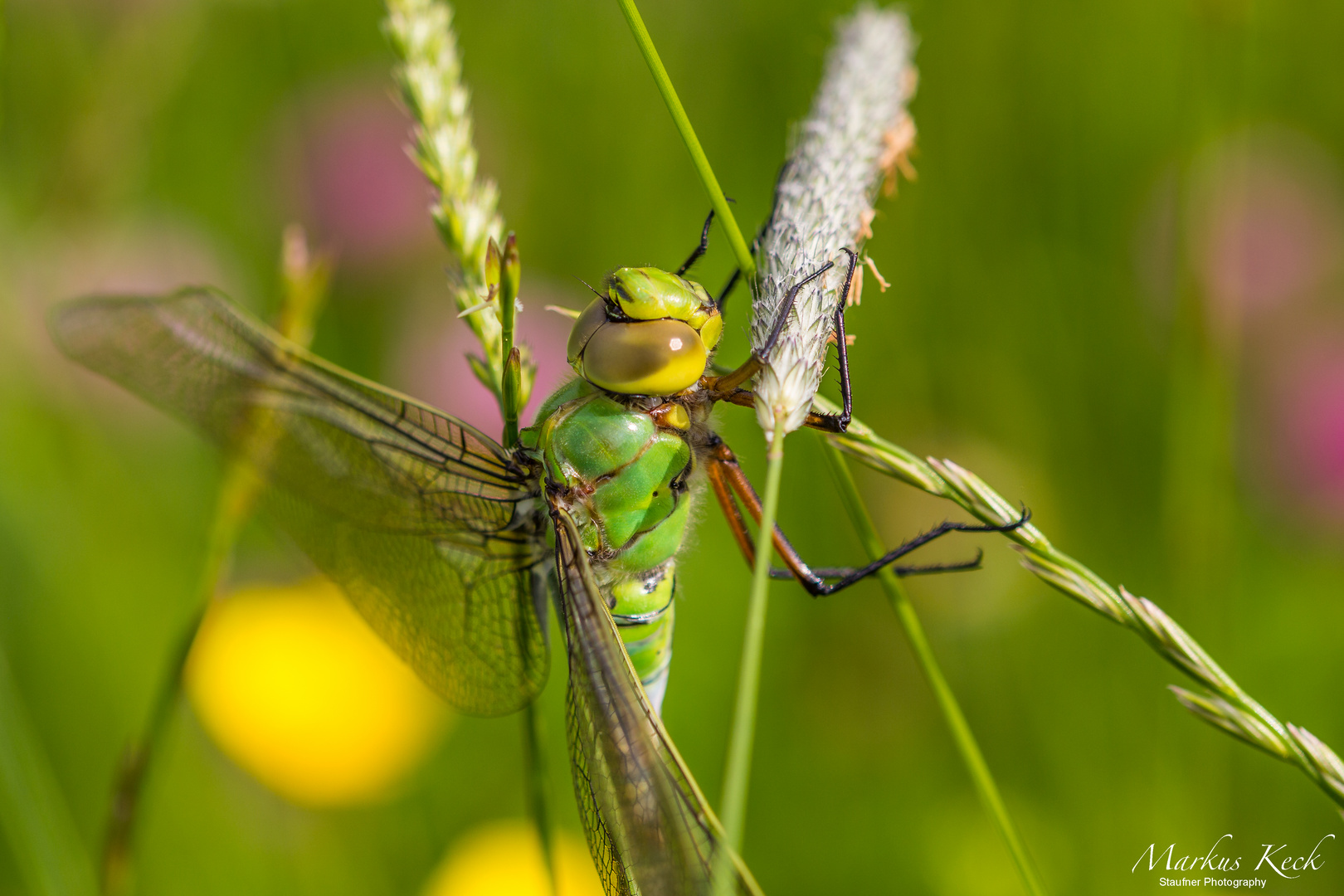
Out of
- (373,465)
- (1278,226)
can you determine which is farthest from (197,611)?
(1278,226)

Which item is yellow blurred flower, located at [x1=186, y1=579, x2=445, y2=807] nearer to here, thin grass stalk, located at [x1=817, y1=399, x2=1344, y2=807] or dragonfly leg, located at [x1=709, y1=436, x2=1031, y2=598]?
dragonfly leg, located at [x1=709, y1=436, x2=1031, y2=598]

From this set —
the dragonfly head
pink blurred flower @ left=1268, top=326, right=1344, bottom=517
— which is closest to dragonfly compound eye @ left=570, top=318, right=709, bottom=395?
the dragonfly head

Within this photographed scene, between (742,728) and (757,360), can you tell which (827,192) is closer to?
(757,360)

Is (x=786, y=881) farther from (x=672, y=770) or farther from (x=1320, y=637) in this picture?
(x=1320, y=637)

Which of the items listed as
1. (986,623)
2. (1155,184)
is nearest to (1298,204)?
(1155,184)

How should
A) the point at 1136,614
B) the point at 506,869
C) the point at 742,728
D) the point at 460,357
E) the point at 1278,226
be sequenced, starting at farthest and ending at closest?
1. the point at 460,357
2. the point at 1278,226
3. the point at 506,869
4. the point at 1136,614
5. the point at 742,728

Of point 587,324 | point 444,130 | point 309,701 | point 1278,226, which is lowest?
point 309,701
